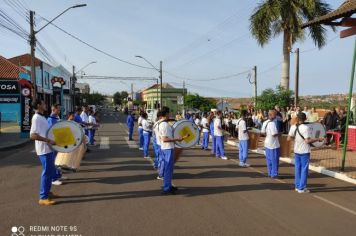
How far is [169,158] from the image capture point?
871cm

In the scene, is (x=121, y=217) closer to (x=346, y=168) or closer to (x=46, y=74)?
(x=346, y=168)

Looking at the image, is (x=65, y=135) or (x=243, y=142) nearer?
(x=65, y=135)

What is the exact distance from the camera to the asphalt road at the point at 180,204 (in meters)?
6.41

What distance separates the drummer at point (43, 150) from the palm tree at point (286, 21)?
824 inches

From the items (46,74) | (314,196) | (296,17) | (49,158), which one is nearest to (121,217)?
(49,158)

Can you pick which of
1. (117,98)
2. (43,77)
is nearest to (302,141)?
(43,77)

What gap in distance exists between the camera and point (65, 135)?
8594 mm

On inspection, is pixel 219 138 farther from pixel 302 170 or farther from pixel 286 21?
pixel 286 21

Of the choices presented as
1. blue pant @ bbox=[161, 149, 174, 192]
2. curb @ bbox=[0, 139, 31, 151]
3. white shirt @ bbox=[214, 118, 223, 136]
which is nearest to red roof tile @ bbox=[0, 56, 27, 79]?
curb @ bbox=[0, 139, 31, 151]

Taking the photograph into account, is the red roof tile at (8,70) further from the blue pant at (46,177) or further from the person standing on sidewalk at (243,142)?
the blue pant at (46,177)

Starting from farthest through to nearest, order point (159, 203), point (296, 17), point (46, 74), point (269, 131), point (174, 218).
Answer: point (46, 74)
point (296, 17)
point (269, 131)
point (159, 203)
point (174, 218)

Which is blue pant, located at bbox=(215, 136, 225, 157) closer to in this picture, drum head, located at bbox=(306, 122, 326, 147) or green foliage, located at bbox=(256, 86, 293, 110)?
drum head, located at bbox=(306, 122, 326, 147)

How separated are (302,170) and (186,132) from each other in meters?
2.72

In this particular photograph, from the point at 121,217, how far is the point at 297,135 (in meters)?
4.47
